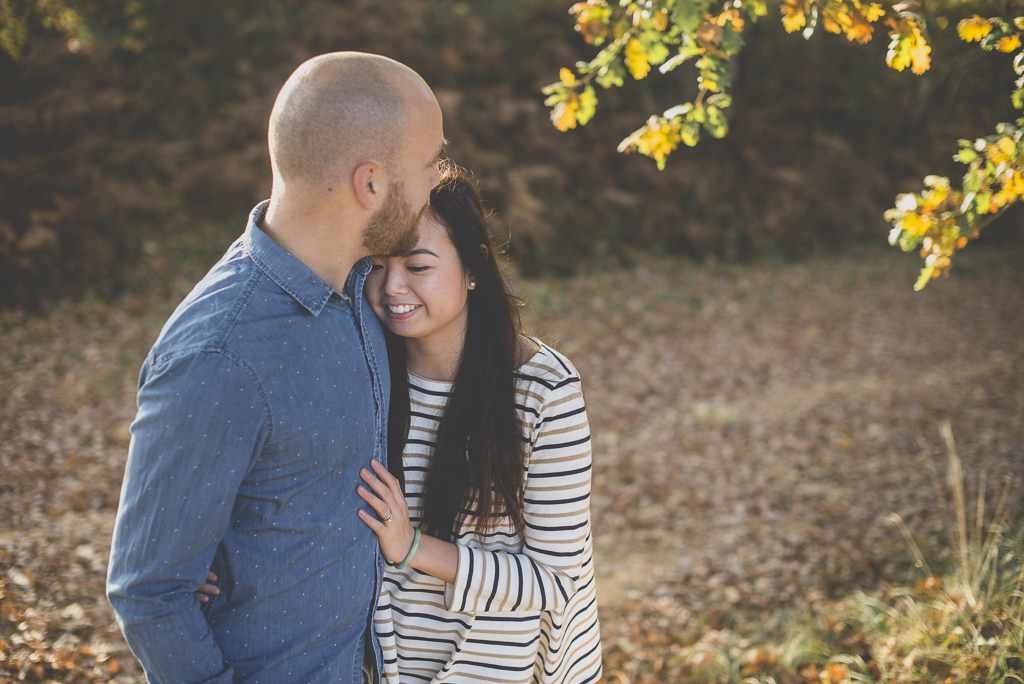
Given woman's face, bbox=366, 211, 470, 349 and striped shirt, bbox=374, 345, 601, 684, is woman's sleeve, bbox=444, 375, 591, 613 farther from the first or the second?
woman's face, bbox=366, 211, 470, 349

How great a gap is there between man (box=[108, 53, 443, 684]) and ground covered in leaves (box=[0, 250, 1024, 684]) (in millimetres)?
1043

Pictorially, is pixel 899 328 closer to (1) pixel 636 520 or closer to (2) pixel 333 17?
(1) pixel 636 520

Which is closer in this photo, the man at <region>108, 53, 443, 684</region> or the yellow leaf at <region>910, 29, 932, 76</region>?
the man at <region>108, 53, 443, 684</region>

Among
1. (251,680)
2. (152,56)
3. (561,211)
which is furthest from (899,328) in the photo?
(152,56)

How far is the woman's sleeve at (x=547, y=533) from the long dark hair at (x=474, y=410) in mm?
96

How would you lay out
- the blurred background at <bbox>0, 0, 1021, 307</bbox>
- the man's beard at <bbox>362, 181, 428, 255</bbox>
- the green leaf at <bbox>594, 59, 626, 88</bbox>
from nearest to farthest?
the man's beard at <bbox>362, 181, 428, 255</bbox> → the green leaf at <bbox>594, 59, 626, 88</bbox> → the blurred background at <bbox>0, 0, 1021, 307</bbox>

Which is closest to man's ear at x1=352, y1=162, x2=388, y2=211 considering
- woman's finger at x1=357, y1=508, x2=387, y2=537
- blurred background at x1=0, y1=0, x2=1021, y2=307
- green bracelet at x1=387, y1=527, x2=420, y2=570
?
woman's finger at x1=357, y1=508, x2=387, y2=537

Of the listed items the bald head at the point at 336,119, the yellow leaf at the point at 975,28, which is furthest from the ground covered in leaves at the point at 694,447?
the yellow leaf at the point at 975,28

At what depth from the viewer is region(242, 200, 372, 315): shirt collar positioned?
62.4 inches

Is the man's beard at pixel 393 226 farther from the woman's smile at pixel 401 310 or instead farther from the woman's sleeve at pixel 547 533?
the woman's sleeve at pixel 547 533

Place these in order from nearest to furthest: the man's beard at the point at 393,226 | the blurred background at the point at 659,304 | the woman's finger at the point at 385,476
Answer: the man's beard at the point at 393,226, the woman's finger at the point at 385,476, the blurred background at the point at 659,304

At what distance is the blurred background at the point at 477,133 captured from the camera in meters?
7.19

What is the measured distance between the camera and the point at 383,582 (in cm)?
205

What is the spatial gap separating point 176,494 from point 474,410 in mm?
889
